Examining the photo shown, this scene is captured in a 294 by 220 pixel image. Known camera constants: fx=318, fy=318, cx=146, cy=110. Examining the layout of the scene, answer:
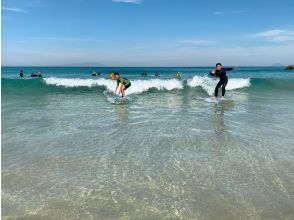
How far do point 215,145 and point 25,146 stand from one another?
167 inches

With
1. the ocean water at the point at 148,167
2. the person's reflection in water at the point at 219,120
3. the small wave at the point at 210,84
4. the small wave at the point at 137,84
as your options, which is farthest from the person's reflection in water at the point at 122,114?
the small wave at the point at 210,84

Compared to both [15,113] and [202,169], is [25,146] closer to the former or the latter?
[202,169]

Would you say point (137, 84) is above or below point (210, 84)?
above

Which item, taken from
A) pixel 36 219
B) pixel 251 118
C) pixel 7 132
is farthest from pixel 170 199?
pixel 251 118

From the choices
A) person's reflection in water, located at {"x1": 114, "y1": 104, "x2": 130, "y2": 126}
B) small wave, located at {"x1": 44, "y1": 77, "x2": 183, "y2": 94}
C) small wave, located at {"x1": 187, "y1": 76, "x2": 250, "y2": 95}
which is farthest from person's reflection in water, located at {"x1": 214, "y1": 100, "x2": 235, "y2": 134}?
small wave, located at {"x1": 44, "y1": 77, "x2": 183, "y2": 94}

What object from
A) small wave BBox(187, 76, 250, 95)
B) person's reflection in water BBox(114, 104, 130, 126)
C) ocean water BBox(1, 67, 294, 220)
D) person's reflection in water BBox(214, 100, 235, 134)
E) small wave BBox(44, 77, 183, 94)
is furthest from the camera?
small wave BBox(187, 76, 250, 95)

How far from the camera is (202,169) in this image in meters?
5.54

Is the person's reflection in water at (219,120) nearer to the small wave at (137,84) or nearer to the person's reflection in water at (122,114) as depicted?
the person's reflection in water at (122,114)

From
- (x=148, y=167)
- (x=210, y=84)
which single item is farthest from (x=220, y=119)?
(x=210, y=84)

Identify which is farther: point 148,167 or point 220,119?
point 220,119

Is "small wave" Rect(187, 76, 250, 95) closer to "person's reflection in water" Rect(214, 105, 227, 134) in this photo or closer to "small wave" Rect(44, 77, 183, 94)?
"small wave" Rect(44, 77, 183, 94)

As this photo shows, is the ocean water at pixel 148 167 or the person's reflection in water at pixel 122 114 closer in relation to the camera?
the ocean water at pixel 148 167

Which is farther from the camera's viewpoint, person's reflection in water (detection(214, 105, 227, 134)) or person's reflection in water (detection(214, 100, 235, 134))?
person's reflection in water (detection(214, 100, 235, 134))

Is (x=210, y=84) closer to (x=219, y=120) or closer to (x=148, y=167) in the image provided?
(x=219, y=120)
